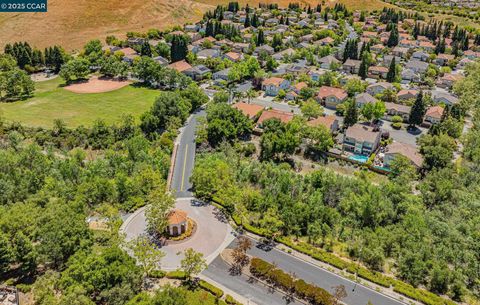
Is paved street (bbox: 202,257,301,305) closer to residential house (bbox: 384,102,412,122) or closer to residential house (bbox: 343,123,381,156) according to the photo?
residential house (bbox: 343,123,381,156)

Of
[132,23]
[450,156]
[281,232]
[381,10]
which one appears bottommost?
[281,232]

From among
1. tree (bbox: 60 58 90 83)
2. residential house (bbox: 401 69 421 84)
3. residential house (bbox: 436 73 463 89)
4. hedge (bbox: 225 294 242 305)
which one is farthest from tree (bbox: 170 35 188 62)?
hedge (bbox: 225 294 242 305)

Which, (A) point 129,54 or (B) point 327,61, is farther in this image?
(A) point 129,54

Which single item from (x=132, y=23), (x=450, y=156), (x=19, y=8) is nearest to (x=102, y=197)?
(x=450, y=156)

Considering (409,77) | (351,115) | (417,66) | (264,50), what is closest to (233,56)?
(264,50)

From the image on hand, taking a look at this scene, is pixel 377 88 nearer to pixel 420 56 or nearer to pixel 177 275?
pixel 420 56

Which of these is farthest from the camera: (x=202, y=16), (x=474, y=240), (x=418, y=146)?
(x=202, y=16)

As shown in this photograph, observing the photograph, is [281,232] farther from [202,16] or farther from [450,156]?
[202,16]
